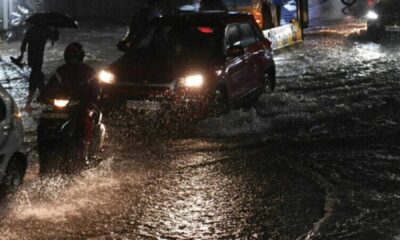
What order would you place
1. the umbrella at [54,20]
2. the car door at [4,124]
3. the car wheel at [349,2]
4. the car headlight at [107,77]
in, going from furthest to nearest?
1. the car wheel at [349,2]
2. the umbrella at [54,20]
3. the car headlight at [107,77]
4. the car door at [4,124]

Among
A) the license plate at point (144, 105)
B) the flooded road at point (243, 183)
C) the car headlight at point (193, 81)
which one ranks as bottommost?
the flooded road at point (243, 183)

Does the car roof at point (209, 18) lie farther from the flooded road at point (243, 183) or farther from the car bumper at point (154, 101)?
the car bumper at point (154, 101)

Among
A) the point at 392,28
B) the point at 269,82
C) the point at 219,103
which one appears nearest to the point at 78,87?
the point at 219,103

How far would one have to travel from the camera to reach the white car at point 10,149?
591 cm

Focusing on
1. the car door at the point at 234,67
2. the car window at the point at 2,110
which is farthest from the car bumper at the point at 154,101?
the car window at the point at 2,110

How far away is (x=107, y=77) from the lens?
9.50 meters

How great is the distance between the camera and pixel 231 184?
686 centimetres

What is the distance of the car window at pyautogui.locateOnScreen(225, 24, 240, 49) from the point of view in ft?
33.8

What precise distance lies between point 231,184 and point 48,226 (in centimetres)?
215

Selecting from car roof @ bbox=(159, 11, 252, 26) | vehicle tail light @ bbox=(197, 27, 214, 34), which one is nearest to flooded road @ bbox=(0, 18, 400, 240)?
vehicle tail light @ bbox=(197, 27, 214, 34)

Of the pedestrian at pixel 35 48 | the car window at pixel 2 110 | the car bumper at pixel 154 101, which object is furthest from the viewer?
the pedestrian at pixel 35 48

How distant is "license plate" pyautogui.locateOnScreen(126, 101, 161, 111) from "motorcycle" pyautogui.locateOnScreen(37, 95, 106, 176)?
84.5 inches

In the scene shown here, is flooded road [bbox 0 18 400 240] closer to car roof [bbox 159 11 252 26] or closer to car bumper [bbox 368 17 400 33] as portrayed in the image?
car roof [bbox 159 11 252 26]

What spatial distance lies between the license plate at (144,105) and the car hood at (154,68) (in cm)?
31
